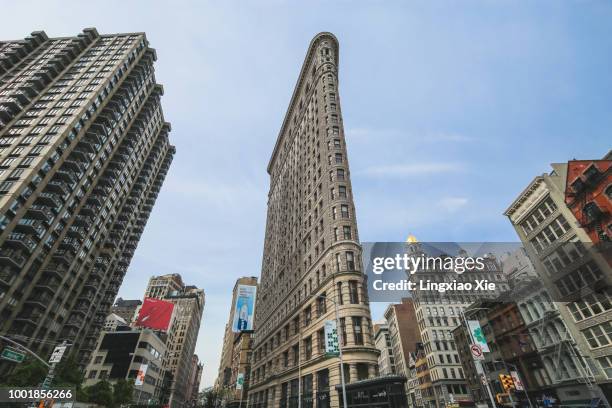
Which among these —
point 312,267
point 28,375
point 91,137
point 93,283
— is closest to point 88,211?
point 91,137

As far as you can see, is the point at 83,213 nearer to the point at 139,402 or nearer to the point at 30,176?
the point at 30,176

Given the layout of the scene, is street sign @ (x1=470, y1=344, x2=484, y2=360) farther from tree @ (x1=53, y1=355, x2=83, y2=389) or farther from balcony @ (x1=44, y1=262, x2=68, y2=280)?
balcony @ (x1=44, y1=262, x2=68, y2=280)

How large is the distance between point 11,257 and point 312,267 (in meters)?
51.4

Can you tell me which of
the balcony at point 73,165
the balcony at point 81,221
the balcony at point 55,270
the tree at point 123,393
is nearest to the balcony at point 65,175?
the balcony at point 73,165

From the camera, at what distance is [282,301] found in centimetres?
5488

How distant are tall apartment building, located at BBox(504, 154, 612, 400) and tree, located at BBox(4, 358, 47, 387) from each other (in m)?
65.2

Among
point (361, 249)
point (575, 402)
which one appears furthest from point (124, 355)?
point (575, 402)

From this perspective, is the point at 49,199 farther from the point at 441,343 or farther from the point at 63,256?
the point at 441,343

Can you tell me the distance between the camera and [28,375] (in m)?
36.4

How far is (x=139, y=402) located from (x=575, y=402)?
94.8 metres

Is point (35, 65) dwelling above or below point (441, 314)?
above

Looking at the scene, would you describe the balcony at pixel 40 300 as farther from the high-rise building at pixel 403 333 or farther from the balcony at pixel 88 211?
the high-rise building at pixel 403 333

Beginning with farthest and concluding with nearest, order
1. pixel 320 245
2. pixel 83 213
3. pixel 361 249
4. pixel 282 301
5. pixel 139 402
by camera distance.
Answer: pixel 139 402 < pixel 83 213 < pixel 282 301 < pixel 320 245 < pixel 361 249

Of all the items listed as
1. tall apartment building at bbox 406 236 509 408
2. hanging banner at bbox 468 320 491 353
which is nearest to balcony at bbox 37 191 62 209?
hanging banner at bbox 468 320 491 353
